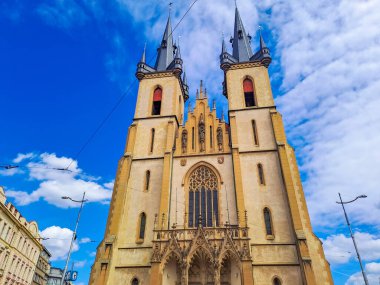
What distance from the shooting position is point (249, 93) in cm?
2889

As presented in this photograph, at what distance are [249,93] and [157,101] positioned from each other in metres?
9.54

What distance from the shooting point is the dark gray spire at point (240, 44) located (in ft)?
106

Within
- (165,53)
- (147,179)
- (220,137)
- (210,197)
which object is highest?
(165,53)

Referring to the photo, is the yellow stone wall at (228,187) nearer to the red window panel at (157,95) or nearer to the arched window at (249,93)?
the arched window at (249,93)

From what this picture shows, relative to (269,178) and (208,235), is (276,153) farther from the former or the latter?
(208,235)

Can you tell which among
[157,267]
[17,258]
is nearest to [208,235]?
[157,267]

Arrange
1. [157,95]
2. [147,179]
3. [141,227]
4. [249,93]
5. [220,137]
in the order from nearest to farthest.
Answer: [141,227]
[147,179]
[220,137]
[249,93]
[157,95]

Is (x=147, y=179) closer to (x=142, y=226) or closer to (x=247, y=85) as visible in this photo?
(x=142, y=226)

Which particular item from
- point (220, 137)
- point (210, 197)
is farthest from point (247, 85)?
point (210, 197)

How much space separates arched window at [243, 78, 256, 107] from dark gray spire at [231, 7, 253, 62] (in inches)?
148

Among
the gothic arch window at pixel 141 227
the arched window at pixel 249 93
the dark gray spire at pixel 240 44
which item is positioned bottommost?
the gothic arch window at pixel 141 227

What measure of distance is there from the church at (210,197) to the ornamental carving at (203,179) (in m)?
0.08

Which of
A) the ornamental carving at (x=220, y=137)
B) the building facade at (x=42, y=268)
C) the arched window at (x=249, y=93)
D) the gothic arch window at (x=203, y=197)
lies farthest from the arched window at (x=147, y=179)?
the building facade at (x=42, y=268)

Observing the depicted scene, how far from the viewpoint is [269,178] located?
22.4 m
